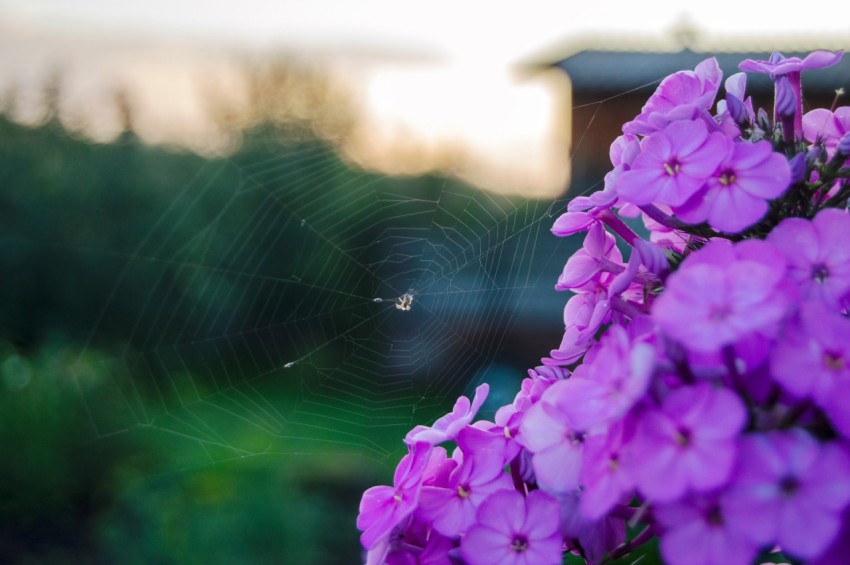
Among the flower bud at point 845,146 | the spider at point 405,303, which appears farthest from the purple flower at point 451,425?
the spider at point 405,303

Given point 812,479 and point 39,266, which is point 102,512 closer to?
point 39,266

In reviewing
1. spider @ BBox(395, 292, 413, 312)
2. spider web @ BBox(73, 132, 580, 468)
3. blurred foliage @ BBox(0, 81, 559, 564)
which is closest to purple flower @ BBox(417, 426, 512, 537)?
spider @ BBox(395, 292, 413, 312)

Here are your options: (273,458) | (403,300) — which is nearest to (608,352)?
(403,300)

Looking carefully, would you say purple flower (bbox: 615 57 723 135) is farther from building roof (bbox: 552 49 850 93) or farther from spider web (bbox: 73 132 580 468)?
building roof (bbox: 552 49 850 93)

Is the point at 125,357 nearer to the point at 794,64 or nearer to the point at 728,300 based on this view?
the point at 794,64

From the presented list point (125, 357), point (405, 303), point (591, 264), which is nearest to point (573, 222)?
point (591, 264)
